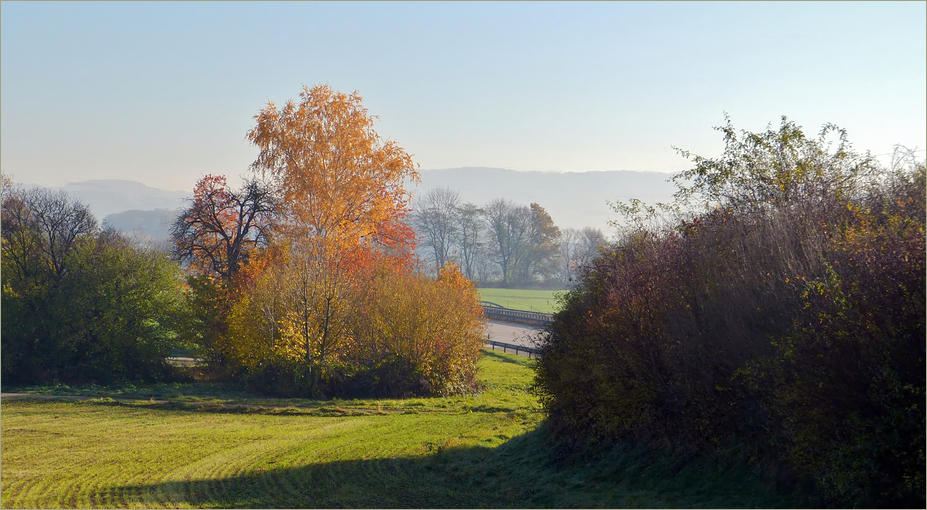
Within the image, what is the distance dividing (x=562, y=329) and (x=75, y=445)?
13133mm

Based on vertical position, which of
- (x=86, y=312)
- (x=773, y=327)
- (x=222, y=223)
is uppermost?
(x=222, y=223)

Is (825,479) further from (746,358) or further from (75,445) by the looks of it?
(75,445)

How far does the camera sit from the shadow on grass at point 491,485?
10703mm

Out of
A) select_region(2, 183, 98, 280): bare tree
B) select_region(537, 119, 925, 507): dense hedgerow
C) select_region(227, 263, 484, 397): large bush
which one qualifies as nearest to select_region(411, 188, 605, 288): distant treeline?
select_region(2, 183, 98, 280): bare tree

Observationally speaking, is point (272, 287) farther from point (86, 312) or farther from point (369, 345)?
point (86, 312)

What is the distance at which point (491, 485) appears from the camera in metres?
13.6

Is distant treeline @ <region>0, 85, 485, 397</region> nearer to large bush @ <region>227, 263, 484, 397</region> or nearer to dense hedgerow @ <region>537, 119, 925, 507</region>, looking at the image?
large bush @ <region>227, 263, 484, 397</region>

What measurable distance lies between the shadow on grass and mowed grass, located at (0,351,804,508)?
32 mm

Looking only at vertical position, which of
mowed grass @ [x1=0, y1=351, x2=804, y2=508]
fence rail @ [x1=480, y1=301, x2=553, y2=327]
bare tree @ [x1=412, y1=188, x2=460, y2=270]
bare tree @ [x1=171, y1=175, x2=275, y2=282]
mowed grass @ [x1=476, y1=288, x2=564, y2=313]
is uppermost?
bare tree @ [x1=412, y1=188, x2=460, y2=270]

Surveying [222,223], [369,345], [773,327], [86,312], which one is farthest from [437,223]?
[773,327]

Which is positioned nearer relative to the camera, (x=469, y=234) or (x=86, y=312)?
(x=86, y=312)

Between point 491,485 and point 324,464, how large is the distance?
4.32 metres

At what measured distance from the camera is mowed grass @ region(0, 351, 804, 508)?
1175cm

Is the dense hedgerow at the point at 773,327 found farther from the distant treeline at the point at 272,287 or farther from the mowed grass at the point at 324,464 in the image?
the distant treeline at the point at 272,287
